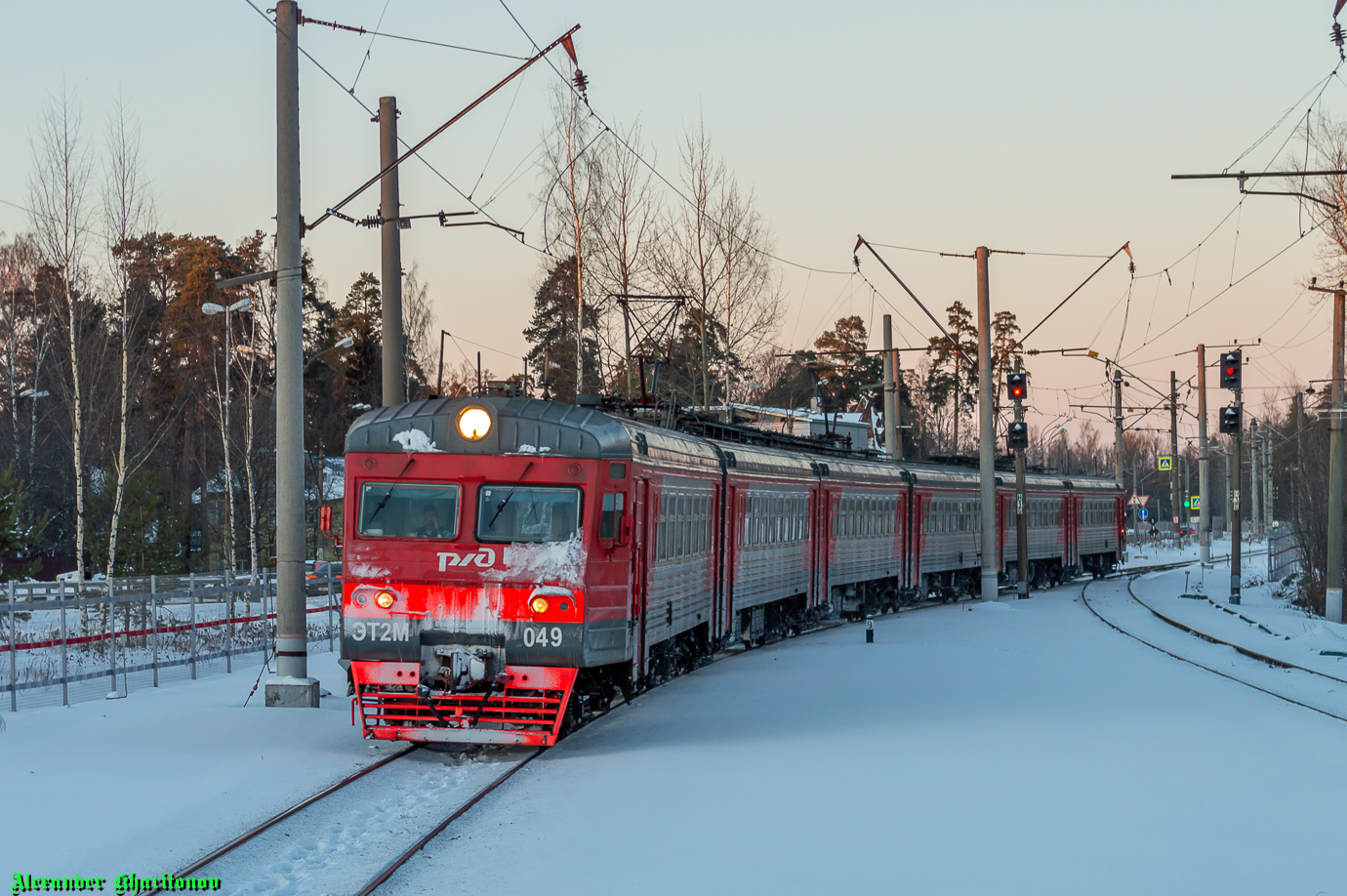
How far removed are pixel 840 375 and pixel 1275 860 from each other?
8000 centimetres

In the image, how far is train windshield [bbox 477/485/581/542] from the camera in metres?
11.6

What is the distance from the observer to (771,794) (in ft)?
33.0

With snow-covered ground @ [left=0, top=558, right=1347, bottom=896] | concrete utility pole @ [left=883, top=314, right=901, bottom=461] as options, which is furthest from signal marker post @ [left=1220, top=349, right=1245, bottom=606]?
snow-covered ground @ [left=0, top=558, right=1347, bottom=896]

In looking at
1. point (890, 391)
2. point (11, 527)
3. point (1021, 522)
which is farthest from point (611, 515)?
point (890, 391)

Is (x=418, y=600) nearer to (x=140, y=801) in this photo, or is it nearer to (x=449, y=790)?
(x=449, y=790)

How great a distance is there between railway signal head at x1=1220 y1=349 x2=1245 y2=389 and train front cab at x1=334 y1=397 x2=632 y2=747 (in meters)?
23.4

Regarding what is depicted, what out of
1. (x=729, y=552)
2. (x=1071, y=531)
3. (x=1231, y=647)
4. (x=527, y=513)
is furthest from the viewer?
(x=1071, y=531)

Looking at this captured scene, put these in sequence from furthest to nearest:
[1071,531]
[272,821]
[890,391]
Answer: [1071,531]
[890,391]
[272,821]

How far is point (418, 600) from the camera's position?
1159 centimetres

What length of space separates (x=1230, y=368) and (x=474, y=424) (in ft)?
80.4

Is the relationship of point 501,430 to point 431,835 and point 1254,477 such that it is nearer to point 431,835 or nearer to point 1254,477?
point 431,835

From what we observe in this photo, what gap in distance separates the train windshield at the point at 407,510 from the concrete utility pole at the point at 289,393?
2574 mm

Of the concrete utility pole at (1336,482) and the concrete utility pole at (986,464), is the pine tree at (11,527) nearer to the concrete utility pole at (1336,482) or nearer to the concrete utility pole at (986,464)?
the concrete utility pole at (986,464)

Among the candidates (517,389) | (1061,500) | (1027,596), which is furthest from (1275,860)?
(1061,500)
